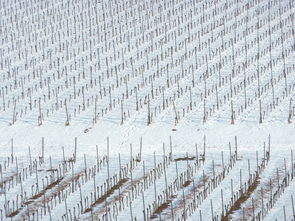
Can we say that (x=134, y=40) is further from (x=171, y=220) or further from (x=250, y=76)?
(x=171, y=220)

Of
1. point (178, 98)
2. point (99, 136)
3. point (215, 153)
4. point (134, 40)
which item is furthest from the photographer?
point (134, 40)

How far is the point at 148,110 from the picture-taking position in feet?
68.2

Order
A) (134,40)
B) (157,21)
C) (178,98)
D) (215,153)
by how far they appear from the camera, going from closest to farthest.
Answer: (215,153), (178,98), (134,40), (157,21)

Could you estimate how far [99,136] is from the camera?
64.7 ft

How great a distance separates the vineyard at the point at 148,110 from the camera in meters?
15.1

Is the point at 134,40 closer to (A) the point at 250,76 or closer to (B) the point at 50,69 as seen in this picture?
(B) the point at 50,69

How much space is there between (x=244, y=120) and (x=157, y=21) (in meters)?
11.4

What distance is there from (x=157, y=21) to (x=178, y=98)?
903 centimetres

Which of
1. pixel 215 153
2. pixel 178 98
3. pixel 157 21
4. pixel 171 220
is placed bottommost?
pixel 171 220

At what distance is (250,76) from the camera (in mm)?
23422

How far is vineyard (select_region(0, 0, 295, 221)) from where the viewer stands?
594 inches

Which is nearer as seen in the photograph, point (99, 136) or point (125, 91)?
point (99, 136)

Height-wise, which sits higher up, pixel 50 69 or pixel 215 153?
pixel 50 69

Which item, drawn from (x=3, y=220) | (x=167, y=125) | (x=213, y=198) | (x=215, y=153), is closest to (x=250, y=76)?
(x=167, y=125)
